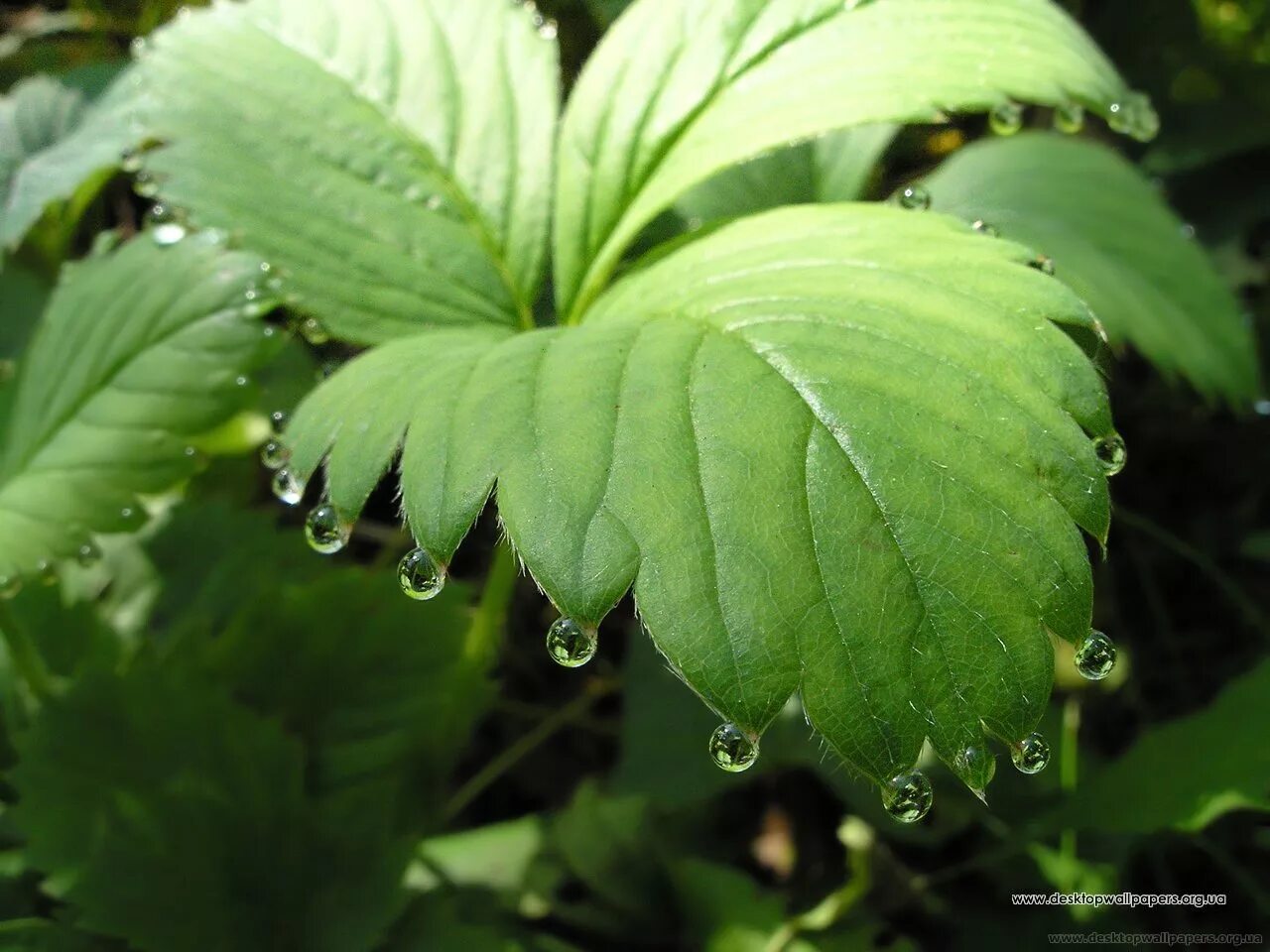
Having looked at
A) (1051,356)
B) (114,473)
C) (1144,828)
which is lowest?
(1144,828)

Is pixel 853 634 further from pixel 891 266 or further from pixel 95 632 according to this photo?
pixel 95 632

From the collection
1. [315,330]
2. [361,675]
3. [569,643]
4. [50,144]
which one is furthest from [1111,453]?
[50,144]

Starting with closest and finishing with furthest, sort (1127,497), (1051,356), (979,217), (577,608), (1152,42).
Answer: (577,608), (1051,356), (979,217), (1127,497), (1152,42)

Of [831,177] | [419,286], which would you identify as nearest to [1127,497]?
[831,177]

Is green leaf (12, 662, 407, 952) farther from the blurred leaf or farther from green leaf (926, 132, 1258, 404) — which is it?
green leaf (926, 132, 1258, 404)

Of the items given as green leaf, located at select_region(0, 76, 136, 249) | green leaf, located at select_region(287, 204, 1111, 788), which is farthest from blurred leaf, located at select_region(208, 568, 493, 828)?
green leaf, located at select_region(0, 76, 136, 249)

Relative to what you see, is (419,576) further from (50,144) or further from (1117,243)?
(1117,243)

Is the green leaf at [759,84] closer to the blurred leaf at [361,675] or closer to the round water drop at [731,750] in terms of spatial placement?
the blurred leaf at [361,675]
